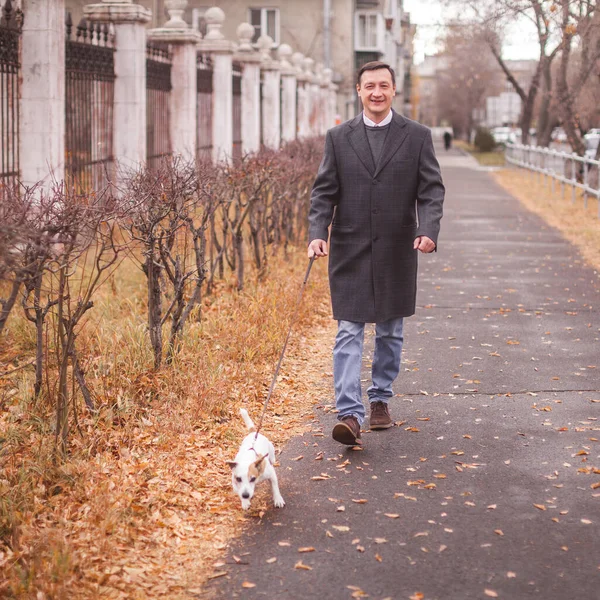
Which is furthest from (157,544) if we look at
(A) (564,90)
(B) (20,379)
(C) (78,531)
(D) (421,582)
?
(A) (564,90)

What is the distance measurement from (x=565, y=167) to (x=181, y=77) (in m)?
12.2

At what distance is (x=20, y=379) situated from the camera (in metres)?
6.60

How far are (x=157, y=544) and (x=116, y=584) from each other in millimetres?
435

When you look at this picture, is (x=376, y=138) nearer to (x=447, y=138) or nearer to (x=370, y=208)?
(x=370, y=208)

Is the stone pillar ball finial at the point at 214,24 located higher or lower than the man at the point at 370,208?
higher

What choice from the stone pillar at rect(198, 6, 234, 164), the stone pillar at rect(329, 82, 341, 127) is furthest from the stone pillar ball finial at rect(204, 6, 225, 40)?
the stone pillar at rect(329, 82, 341, 127)

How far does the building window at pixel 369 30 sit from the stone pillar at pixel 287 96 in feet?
60.2

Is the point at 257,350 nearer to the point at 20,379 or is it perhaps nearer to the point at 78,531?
the point at 20,379

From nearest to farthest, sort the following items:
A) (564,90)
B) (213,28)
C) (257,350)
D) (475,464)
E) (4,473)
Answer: (4,473) < (475,464) < (257,350) < (213,28) < (564,90)

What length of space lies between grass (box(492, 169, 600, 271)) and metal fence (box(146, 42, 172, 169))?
6217 mm

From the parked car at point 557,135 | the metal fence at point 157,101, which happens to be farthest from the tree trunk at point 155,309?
the parked car at point 557,135

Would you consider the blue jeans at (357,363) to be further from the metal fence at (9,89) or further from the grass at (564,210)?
the grass at (564,210)

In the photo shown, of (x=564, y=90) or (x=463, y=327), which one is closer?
(x=463, y=327)

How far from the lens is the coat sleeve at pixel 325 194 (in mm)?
5859
